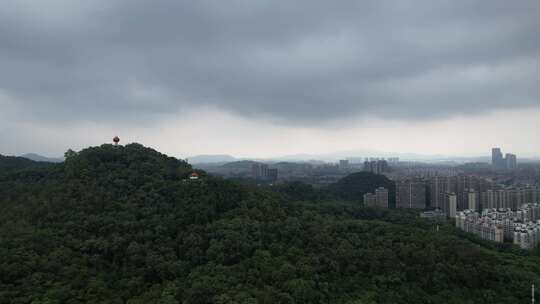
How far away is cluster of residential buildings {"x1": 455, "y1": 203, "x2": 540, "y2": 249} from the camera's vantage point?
27.6 m

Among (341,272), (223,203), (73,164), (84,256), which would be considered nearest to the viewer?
(84,256)

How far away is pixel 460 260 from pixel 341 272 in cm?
565

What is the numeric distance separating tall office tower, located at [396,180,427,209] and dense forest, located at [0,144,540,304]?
2596cm

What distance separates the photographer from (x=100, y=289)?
12539mm

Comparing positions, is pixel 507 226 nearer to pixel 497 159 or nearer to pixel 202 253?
pixel 202 253

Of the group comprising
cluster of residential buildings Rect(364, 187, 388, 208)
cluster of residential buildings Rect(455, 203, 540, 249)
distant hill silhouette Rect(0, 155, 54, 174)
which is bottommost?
cluster of residential buildings Rect(455, 203, 540, 249)

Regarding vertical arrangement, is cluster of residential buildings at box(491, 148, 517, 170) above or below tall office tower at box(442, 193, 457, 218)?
above

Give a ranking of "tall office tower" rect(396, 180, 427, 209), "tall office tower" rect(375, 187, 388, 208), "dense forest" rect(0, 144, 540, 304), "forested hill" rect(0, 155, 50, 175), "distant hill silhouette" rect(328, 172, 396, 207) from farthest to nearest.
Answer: "distant hill silhouette" rect(328, 172, 396, 207)
"tall office tower" rect(396, 180, 427, 209)
"tall office tower" rect(375, 187, 388, 208)
"forested hill" rect(0, 155, 50, 175)
"dense forest" rect(0, 144, 540, 304)

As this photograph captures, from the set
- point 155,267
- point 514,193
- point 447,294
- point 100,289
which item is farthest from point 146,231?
point 514,193

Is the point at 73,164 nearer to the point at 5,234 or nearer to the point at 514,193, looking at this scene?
the point at 5,234

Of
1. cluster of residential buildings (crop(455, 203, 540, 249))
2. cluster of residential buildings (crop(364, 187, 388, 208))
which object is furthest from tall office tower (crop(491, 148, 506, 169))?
cluster of residential buildings (crop(455, 203, 540, 249))

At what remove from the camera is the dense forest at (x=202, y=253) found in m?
12.9

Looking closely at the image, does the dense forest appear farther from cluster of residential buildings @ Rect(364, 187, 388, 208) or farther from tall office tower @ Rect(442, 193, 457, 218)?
cluster of residential buildings @ Rect(364, 187, 388, 208)

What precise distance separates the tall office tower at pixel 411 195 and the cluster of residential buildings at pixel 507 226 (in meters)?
10.9
